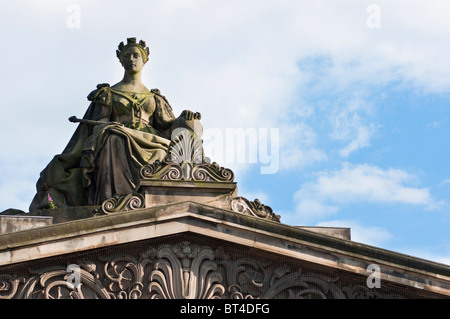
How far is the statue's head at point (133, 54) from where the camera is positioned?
3291cm

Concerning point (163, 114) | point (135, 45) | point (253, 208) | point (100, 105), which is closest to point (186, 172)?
point (253, 208)

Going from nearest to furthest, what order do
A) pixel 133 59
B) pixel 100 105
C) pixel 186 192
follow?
pixel 186 192, pixel 100 105, pixel 133 59

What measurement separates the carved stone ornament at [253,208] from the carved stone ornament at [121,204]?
1.75 m

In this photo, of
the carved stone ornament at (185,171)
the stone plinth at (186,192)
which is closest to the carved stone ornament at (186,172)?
the carved stone ornament at (185,171)

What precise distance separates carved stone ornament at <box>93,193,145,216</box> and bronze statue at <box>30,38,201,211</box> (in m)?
2.44

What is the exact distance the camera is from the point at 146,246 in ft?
88.4

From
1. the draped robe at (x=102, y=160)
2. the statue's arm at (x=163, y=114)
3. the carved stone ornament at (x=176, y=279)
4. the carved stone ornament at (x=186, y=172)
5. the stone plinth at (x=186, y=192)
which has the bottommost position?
the carved stone ornament at (x=176, y=279)

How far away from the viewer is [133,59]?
108 ft

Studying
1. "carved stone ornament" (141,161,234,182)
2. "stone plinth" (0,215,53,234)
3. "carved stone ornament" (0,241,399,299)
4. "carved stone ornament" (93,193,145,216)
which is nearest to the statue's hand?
"carved stone ornament" (141,161,234,182)

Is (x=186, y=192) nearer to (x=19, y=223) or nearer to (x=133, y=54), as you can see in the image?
(x=19, y=223)

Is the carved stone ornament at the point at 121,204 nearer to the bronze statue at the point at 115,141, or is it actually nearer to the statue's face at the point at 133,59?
the bronze statue at the point at 115,141

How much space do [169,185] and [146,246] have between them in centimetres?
146

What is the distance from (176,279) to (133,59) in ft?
25.2
